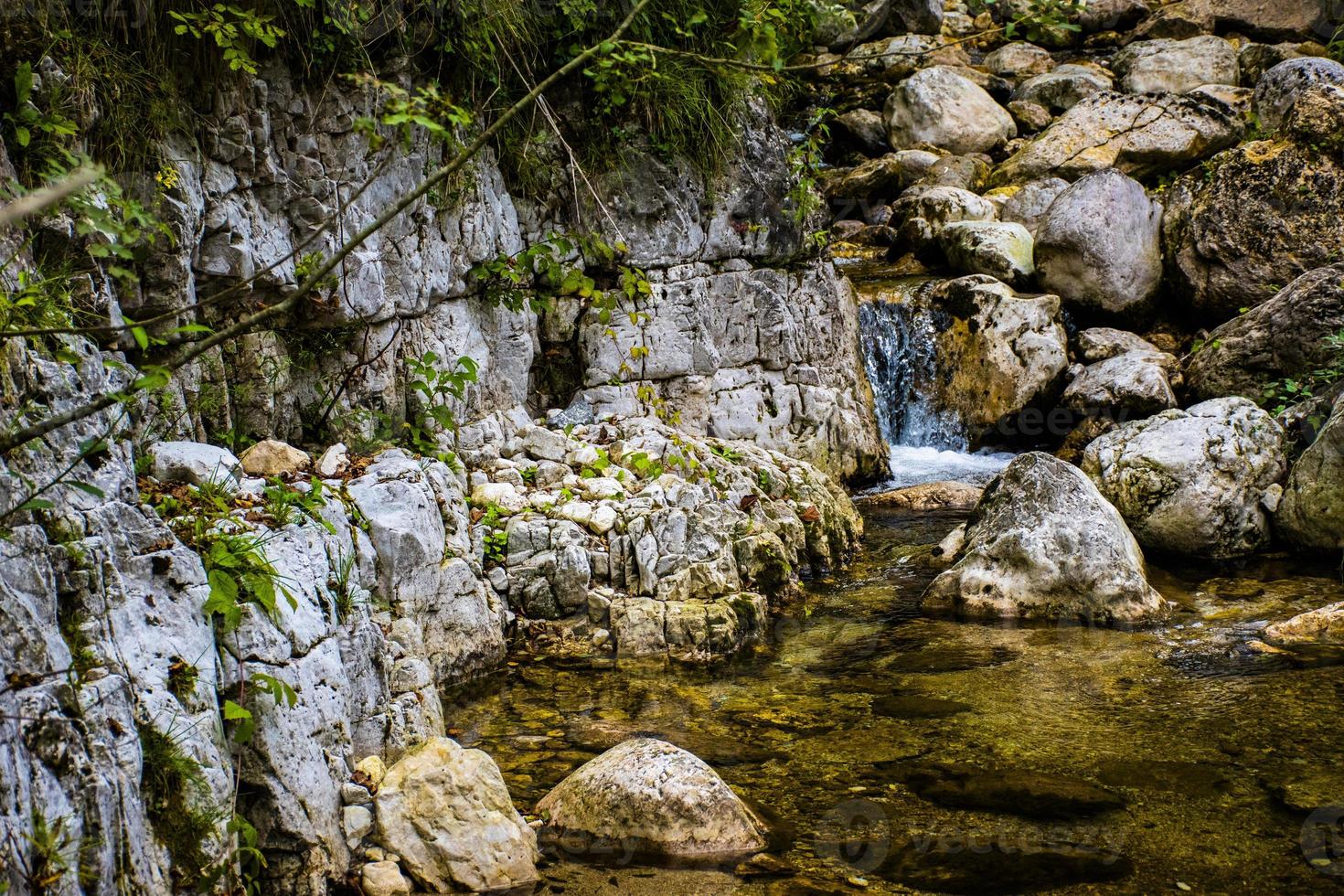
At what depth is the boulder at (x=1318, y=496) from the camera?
22.2 feet

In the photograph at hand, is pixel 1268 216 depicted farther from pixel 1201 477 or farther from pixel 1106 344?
pixel 1201 477

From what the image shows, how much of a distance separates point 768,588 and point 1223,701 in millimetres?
2752

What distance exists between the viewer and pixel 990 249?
1116cm

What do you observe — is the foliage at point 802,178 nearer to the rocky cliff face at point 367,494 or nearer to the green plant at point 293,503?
the rocky cliff face at point 367,494

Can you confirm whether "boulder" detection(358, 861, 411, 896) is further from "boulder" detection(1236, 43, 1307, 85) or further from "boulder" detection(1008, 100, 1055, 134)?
"boulder" detection(1236, 43, 1307, 85)

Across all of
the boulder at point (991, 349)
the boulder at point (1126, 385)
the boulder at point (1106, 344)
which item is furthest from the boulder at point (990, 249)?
the boulder at point (1126, 385)

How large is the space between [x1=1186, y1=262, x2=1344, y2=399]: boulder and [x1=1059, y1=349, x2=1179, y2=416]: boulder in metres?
0.38

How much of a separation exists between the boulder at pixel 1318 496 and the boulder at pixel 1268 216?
3.69 metres

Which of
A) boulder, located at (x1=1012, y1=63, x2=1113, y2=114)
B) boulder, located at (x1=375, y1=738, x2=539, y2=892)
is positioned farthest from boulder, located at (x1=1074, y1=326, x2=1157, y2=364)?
boulder, located at (x1=375, y1=738, x2=539, y2=892)

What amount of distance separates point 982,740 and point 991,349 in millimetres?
6745

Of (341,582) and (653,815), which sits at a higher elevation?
(341,582)

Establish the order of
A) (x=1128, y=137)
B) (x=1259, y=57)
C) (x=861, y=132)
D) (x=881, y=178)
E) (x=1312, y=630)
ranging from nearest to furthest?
1. (x=1312, y=630)
2. (x=1128, y=137)
3. (x=881, y=178)
4. (x=1259, y=57)
5. (x=861, y=132)

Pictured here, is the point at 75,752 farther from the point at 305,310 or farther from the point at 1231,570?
the point at 1231,570

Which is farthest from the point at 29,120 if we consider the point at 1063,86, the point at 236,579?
the point at 1063,86
